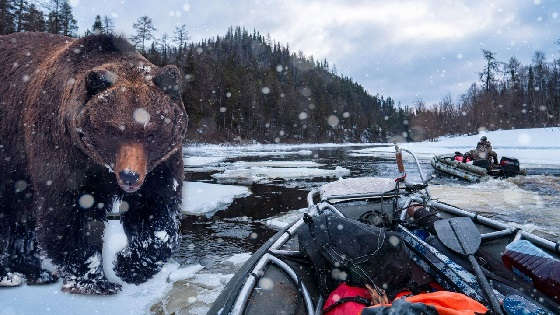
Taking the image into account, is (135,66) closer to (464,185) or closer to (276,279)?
(276,279)

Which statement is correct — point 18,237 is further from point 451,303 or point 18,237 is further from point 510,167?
point 510,167

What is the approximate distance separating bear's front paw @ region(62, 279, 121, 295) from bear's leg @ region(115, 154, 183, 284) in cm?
35

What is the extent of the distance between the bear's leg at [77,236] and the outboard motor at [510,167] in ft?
42.2

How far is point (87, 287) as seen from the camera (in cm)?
315

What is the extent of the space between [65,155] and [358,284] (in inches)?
106

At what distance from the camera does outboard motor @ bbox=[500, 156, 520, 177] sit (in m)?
11.4

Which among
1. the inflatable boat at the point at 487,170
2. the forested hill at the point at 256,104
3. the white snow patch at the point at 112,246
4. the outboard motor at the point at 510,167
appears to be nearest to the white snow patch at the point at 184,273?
the white snow patch at the point at 112,246

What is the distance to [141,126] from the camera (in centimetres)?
262

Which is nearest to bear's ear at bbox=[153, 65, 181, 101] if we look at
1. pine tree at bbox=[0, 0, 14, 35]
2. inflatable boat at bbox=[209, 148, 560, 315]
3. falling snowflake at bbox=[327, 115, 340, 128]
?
inflatable boat at bbox=[209, 148, 560, 315]

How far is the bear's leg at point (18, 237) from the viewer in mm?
3271

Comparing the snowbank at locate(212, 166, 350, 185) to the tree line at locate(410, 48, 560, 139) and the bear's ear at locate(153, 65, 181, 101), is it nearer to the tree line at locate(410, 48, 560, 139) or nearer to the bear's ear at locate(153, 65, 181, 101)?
the bear's ear at locate(153, 65, 181, 101)

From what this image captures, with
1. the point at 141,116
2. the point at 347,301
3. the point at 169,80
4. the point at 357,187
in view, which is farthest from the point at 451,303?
the point at 357,187

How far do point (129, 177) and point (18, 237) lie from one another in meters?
2.20

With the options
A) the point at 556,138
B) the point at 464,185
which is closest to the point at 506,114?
the point at 556,138
